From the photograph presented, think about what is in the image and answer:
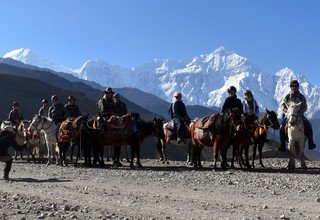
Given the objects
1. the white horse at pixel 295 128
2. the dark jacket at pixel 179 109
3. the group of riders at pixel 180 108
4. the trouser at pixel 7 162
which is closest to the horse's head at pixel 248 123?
the group of riders at pixel 180 108

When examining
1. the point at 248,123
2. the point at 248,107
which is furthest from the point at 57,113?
the point at 248,123

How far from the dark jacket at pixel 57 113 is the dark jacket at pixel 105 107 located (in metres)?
2.57

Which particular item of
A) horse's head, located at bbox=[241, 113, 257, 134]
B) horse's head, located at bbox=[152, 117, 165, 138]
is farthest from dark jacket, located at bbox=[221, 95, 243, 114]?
horse's head, located at bbox=[152, 117, 165, 138]

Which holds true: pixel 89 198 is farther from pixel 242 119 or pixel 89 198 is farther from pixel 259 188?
pixel 242 119

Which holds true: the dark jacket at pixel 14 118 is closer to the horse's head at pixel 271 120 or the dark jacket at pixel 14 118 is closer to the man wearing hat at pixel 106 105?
the man wearing hat at pixel 106 105

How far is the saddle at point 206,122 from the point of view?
696 inches

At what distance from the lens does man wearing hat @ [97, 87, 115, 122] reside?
2000 cm

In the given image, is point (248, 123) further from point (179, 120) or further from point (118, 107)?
point (118, 107)

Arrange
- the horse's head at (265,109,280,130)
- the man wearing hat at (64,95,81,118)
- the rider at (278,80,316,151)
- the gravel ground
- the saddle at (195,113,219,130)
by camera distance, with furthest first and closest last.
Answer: the man wearing hat at (64,95,81,118) → the horse's head at (265,109,280,130) → the saddle at (195,113,219,130) → the rider at (278,80,316,151) → the gravel ground

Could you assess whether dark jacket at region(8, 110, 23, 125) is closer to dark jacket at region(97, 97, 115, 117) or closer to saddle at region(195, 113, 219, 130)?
dark jacket at region(97, 97, 115, 117)

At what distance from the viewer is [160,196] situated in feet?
35.1

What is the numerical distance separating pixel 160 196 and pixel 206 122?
7699 mm

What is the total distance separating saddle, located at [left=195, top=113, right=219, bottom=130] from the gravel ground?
2844 mm

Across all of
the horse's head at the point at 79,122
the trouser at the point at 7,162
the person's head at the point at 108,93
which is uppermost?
the person's head at the point at 108,93
